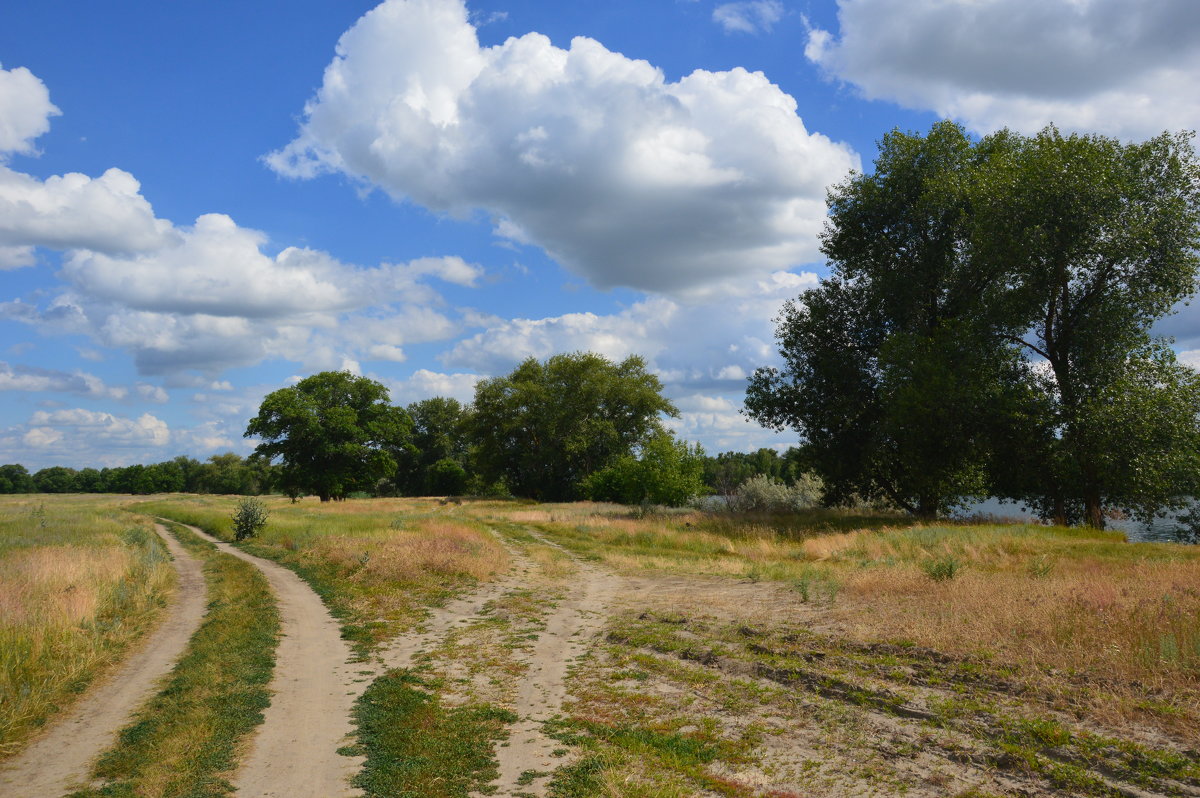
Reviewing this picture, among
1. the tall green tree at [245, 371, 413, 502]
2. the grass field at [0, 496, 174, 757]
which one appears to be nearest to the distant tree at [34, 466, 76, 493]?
the tall green tree at [245, 371, 413, 502]

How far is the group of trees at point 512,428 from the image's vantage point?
60.5 meters

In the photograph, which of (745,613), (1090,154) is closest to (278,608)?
(745,613)

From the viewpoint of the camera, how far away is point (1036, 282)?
2600 cm

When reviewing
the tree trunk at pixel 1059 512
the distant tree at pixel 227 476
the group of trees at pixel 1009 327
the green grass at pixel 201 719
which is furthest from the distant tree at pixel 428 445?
the green grass at pixel 201 719

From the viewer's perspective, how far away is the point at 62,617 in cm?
1166

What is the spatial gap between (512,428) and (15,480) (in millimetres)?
158449

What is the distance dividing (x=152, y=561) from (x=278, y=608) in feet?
23.0

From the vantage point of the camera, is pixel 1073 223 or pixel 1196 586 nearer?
pixel 1196 586

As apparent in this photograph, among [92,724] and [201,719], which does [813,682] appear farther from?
[92,724]

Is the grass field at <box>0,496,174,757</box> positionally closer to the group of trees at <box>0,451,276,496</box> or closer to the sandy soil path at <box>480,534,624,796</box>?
the sandy soil path at <box>480,534,624,796</box>

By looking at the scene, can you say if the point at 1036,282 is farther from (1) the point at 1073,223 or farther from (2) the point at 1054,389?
(2) the point at 1054,389

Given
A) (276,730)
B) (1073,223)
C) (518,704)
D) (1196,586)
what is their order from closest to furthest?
(276,730), (518,704), (1196,586), (1073,223)

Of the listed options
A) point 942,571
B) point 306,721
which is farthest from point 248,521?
point 942,571

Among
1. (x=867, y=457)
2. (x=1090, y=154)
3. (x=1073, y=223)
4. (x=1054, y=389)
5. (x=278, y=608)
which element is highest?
(x=1090, y=154)
